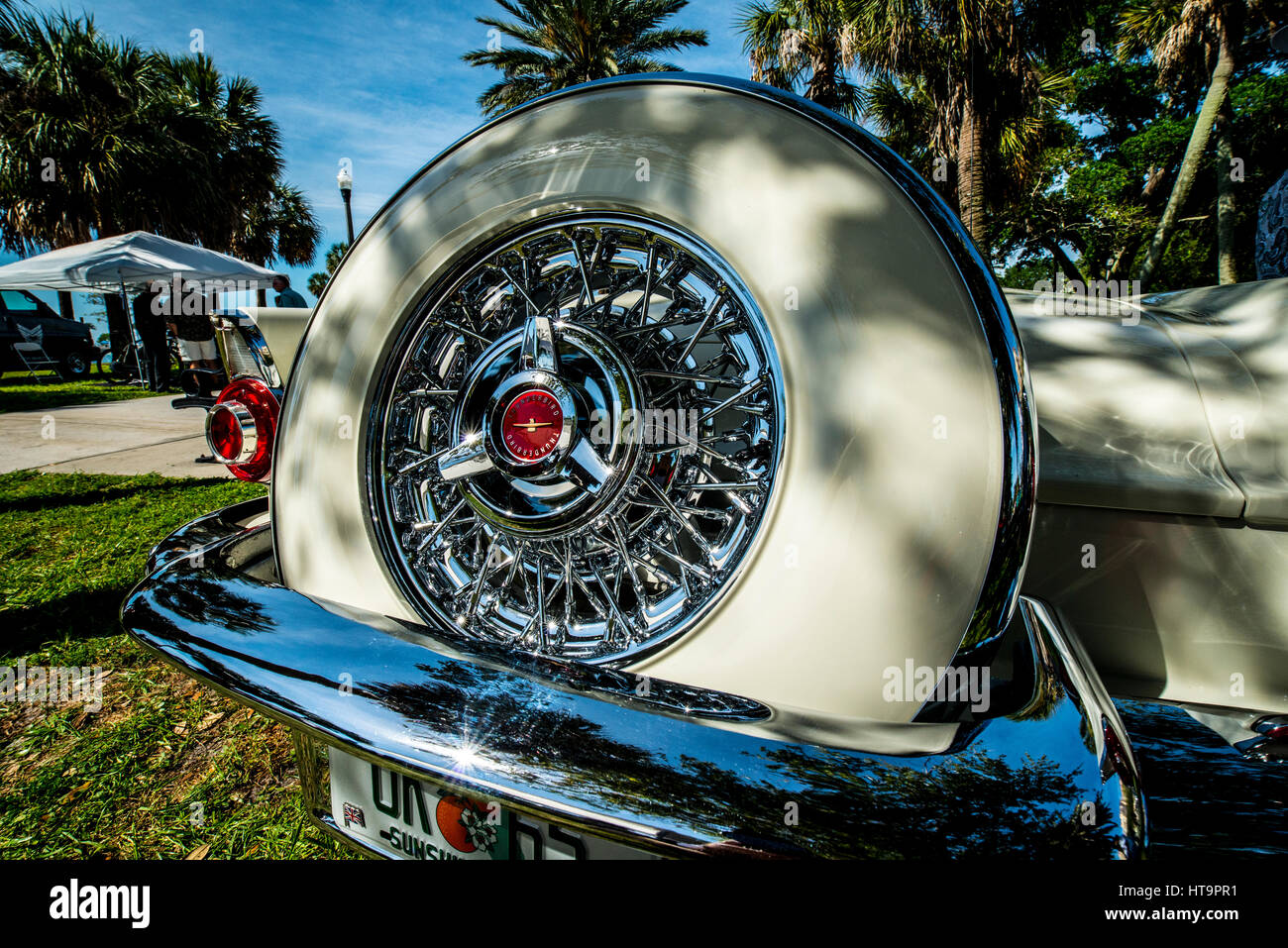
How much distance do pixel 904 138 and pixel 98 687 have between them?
19.9m

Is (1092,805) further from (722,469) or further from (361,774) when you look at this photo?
(361,774)

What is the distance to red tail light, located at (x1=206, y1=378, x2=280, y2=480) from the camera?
1.52 meters

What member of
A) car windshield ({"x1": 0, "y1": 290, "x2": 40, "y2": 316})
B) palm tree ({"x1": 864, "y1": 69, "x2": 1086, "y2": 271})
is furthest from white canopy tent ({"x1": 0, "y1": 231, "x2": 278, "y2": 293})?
palm tree ({"x1": 864, "y1": 69, "x2": 1086, "y2": 271})

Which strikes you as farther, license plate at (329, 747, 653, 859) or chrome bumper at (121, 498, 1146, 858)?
license plate at (329, 747, 653, 859)

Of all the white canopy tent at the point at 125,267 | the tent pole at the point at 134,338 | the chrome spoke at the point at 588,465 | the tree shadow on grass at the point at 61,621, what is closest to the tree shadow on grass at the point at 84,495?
the tree shadow on grass at the point at 61,621

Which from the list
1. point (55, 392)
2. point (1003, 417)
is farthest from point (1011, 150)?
point (55, 392)

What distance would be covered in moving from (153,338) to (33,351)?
564cm

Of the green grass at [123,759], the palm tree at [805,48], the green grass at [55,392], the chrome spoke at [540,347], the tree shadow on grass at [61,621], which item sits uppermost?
the palm tree at [805,48]

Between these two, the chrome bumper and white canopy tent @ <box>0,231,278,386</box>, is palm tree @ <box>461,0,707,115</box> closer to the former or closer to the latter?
white canopy tent @ <box>0,231,278,386</box>

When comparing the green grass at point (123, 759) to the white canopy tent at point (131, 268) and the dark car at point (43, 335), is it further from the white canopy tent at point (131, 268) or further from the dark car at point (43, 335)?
the dark car at point (43, 335)

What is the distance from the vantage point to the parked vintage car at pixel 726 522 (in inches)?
33.0

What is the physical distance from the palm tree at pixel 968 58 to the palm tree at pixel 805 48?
265 centimetres

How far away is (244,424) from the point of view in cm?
152

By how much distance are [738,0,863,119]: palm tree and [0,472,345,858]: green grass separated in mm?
17082
